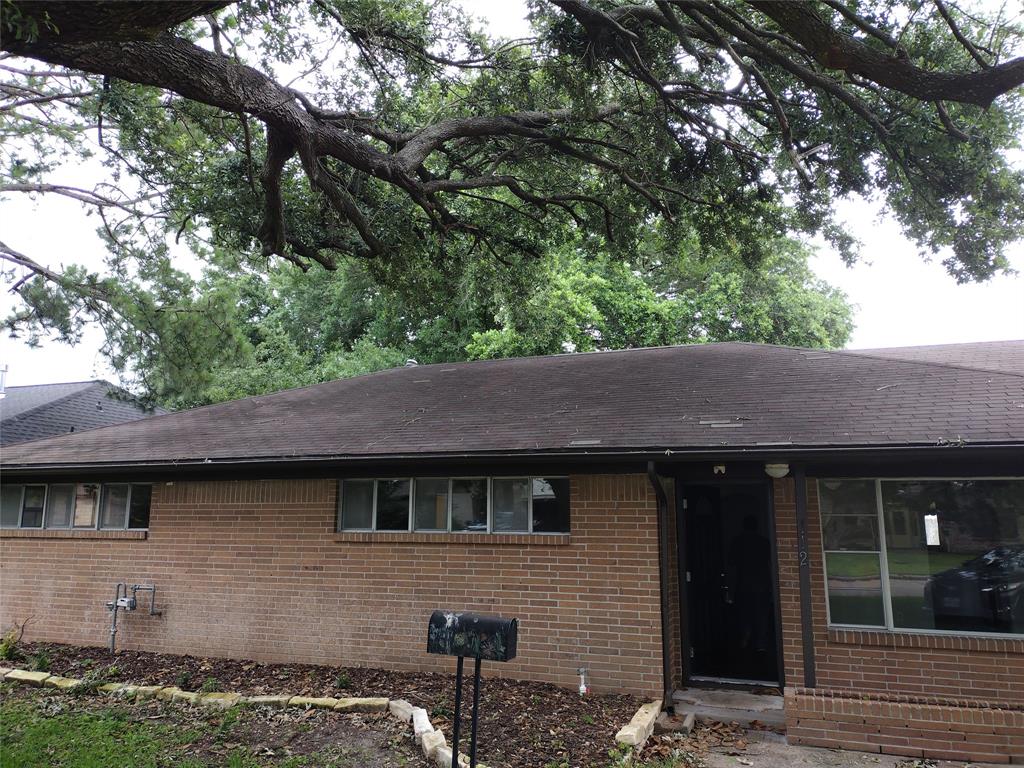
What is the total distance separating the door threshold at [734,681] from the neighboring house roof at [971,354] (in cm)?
499

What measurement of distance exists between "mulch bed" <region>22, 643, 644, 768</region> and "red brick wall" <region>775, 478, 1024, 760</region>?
176 cm

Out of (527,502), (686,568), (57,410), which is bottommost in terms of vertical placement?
(686,568)

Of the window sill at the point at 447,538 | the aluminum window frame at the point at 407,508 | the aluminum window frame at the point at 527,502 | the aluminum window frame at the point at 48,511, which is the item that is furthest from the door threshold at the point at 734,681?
the aluminum window frame at the point at 48,511

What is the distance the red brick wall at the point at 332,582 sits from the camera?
789 cm

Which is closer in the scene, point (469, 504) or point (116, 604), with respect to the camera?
point (469, 504)

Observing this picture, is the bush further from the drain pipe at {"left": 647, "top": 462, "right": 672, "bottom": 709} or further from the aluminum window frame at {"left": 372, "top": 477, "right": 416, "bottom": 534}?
the drain pipe at {"left": 647, "top": 462, "right": 672, "bottom": 709}

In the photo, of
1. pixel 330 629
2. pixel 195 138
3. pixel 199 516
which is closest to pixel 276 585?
pixel 330 629

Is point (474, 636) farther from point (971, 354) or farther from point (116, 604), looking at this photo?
point (971, 354)

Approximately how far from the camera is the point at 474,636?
4879 mm

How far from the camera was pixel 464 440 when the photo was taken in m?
8.50

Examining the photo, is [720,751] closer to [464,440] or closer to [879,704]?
[879,704]

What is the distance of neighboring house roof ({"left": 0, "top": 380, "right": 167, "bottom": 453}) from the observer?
856 inches

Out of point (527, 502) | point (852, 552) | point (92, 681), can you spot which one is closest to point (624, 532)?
point (527, 502)

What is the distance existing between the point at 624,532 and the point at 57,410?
2260 cm
